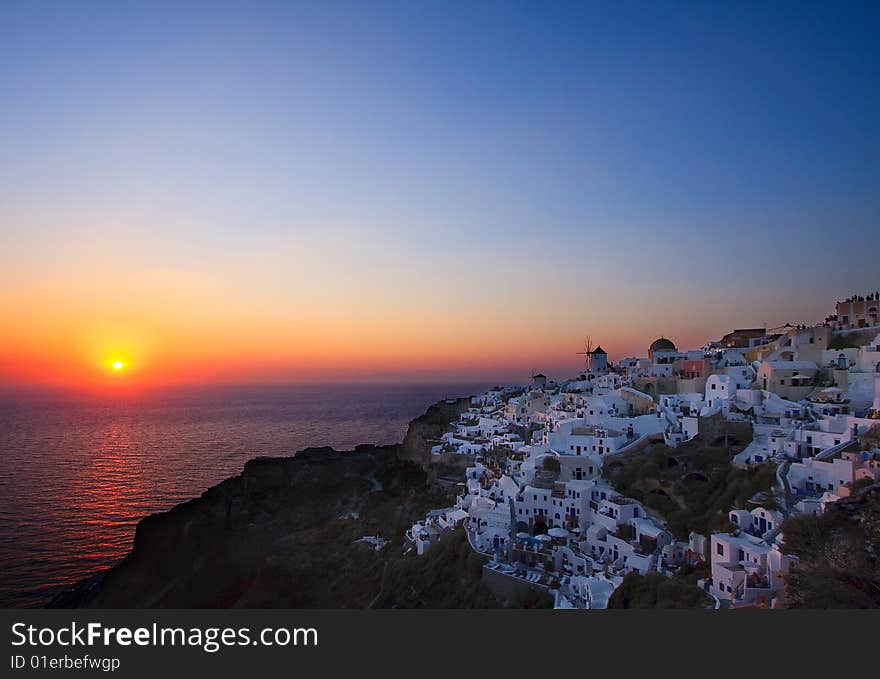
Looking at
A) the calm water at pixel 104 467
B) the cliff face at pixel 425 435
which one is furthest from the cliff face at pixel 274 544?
the calm water at pixel 104 467

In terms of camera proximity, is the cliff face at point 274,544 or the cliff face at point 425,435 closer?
the cliff face at point 274,544

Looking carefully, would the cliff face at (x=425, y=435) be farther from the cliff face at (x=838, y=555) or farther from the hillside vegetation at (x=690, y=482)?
the cliff face at (x=838, y=555)

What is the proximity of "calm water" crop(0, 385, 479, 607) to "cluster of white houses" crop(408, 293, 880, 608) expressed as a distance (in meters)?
16.6

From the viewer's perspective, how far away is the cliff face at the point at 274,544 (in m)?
22.0

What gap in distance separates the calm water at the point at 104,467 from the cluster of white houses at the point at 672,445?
16613mm

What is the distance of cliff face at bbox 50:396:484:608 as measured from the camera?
22.0 metres

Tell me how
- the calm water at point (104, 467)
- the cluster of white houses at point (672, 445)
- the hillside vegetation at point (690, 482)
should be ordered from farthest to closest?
the calm water at point (104, 467) → the hillside vegetation at point (690, 482) → the cluster of white houses at point (672, 445)

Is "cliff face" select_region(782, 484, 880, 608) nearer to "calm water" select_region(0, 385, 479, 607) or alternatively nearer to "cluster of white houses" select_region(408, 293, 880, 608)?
"cluster of white houses" select_region(408, 293, 880, 608)

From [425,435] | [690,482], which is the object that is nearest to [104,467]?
[425,435]

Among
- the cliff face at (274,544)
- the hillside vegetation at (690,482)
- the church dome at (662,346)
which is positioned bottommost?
A: the cliff face at (274,544)

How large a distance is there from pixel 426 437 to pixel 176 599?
1980 centimetres

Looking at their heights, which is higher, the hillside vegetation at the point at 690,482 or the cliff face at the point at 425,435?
the hillside vegetation at the point at 690,482

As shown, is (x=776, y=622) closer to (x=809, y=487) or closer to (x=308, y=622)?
(x=308, y=622)

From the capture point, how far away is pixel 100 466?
44.4 metres
